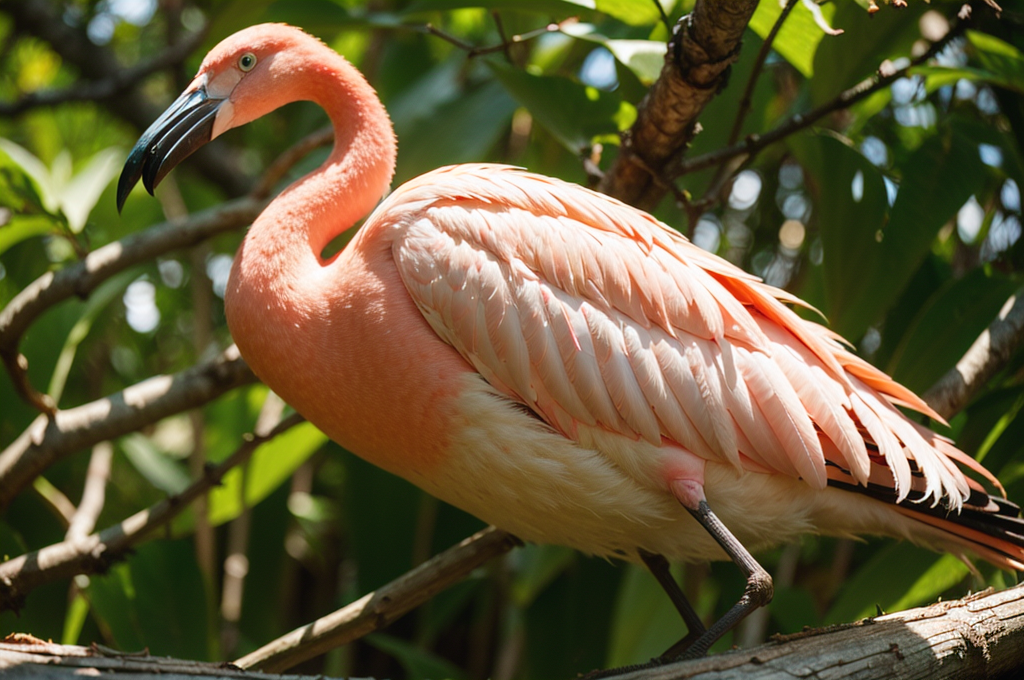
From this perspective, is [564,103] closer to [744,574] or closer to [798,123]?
Result: [798,123]

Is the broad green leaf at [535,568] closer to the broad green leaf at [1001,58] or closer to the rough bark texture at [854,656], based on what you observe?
the rough bark texture at [854,656]

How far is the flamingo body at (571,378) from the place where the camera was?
78.1 inches

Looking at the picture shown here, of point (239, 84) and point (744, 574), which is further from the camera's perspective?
point (239, 84)

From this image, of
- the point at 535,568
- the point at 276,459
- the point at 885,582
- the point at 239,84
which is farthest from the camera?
the point at 535,568

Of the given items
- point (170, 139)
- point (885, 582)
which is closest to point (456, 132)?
point (170, 139)

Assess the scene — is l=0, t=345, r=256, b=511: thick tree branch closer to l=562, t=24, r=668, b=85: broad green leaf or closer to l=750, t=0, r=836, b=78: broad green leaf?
l=562, t=24, r=668, b=85: broad green leaf

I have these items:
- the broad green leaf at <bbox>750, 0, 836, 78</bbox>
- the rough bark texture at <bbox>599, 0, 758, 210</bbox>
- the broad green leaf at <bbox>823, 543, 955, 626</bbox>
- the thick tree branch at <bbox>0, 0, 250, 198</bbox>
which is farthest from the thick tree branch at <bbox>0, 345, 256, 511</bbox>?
the thick tree branch at <bbox>0, 0, 250, 198</bbox>

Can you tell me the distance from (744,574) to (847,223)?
1273 mm

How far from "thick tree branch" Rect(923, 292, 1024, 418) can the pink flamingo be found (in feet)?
0.90

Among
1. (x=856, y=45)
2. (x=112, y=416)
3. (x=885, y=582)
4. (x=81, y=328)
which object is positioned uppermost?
(x=856, y=45)

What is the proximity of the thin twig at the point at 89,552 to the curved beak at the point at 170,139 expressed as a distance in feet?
2.70

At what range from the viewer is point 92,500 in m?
3.02

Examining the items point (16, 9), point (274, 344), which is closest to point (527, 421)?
point (274, 344)

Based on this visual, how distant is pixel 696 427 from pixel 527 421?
1.28 feet
